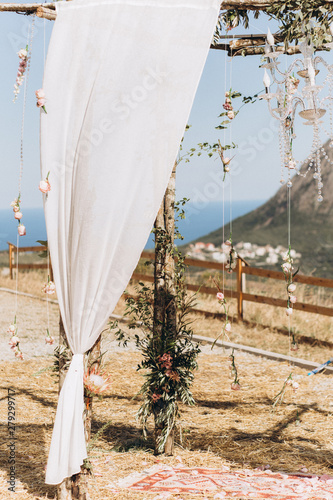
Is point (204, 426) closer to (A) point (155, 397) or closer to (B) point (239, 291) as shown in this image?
(A) point (155, 397)

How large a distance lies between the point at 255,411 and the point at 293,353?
7.33ft

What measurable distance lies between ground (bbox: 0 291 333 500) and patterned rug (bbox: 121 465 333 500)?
4.9 inches

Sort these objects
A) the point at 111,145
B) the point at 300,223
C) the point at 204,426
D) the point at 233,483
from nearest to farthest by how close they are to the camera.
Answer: the point at 111,145
the point at 233,483
the point at 204,426
the point at 300,223

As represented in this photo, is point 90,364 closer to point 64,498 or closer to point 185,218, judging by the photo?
point 64,498

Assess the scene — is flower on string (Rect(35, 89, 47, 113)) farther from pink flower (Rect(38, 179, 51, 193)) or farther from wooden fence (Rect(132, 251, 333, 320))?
wooden fence (Rect(132, 251, 333, 320))

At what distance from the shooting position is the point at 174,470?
3.73 meters

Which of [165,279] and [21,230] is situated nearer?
[21,230]

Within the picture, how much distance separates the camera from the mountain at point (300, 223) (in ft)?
103

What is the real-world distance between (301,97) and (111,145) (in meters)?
1.38

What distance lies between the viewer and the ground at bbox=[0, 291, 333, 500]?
385 cm

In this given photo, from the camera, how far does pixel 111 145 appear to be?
2.98 metres

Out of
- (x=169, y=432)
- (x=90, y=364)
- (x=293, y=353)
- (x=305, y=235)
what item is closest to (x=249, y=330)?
(x=293, y=353)

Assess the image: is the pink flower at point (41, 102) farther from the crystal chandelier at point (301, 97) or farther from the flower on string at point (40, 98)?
the crystal chandelier at point (301, 97)

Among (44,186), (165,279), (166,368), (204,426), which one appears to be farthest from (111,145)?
(204,426)
